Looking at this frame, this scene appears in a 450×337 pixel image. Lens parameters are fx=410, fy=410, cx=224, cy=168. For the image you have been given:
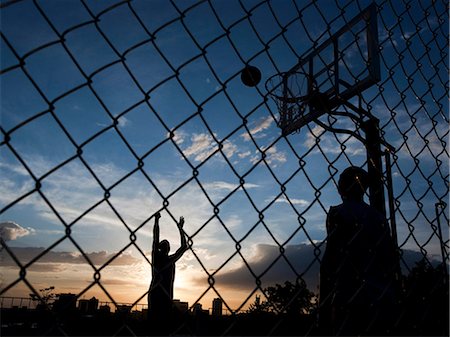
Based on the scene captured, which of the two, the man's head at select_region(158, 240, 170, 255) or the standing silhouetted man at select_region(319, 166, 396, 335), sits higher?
the man's head at select_region(158, 240, 170, 255)

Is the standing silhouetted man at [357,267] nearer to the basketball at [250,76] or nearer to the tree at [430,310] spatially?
the tree at [430,310]

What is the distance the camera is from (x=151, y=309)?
695cm

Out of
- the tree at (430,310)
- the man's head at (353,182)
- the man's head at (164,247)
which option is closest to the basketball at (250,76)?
the man's head at (353,182)

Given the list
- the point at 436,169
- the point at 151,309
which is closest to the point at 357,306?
the point at 436,169

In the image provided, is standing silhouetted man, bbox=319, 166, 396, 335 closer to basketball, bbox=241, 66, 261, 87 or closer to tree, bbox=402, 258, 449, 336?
tree, bbox=402, 258, 449, 336

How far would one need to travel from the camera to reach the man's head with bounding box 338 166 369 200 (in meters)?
2.81

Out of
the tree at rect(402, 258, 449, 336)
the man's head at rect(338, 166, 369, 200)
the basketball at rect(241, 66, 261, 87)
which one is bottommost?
the tree at rect(402, 258, 449, 336)

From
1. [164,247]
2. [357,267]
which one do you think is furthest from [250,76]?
[164,247]

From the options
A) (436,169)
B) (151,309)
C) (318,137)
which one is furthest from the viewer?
(151,309)

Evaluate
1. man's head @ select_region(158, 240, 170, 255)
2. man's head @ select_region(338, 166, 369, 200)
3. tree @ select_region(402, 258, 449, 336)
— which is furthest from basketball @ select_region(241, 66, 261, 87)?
man's head @ select_region(158, 240, 170, 255)

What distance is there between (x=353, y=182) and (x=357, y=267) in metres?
0.60

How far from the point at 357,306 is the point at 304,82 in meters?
4.51

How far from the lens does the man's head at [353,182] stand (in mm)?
2814

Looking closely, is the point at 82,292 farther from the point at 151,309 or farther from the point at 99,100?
the point at 151,309
